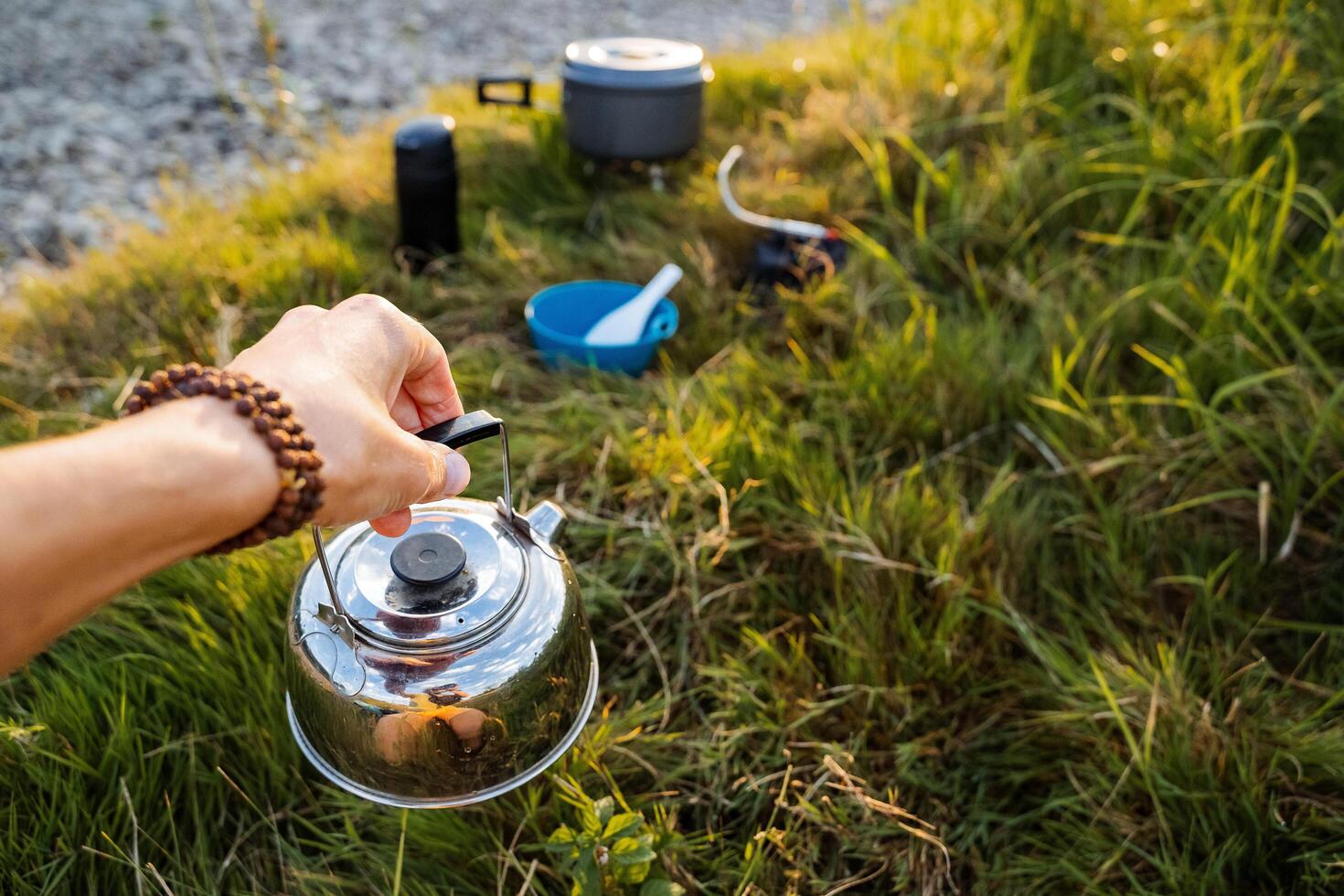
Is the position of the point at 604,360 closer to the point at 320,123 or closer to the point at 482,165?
the point at 482,165

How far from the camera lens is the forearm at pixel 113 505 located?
850 millimetres

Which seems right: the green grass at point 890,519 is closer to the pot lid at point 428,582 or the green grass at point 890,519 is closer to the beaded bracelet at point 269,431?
Answer: the pot lid at point 428,582

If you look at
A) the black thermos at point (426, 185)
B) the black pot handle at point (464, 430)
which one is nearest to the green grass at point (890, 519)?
the black thermos at point (426, 185)

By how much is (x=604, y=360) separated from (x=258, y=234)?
4.47 ft

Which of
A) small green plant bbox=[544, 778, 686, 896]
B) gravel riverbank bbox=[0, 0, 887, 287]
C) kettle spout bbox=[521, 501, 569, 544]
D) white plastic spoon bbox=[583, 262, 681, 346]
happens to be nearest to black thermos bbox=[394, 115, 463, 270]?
white plastic spoon bbox=[583, 262, 681, 346]

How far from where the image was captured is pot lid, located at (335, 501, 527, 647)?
124cm

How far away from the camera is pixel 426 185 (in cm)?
287

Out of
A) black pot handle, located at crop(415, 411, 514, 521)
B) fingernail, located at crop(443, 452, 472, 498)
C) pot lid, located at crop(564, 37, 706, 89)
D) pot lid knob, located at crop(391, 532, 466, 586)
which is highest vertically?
black pot handle, located at crop(415, 411, 514, 521)

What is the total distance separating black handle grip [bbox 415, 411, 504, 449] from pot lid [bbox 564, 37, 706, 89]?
2.12m

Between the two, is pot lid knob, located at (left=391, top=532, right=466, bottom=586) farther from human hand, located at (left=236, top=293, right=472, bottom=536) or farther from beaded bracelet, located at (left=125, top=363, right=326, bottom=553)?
beaded bracelet, located at (left=125, top=363, right=326, bottom=553)

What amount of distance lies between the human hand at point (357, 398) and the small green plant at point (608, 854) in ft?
1.64

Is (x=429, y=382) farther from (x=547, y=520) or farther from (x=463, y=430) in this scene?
(x=547, y=520)

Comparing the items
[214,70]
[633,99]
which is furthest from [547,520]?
[214,70]

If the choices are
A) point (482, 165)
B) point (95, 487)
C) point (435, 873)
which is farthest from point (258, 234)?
point (95, 487)
